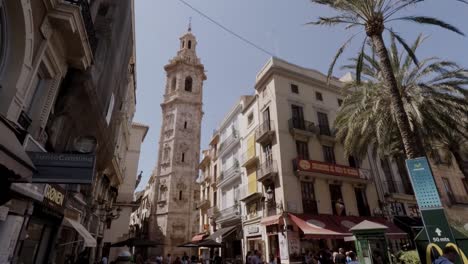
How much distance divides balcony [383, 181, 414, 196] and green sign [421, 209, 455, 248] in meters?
15.2

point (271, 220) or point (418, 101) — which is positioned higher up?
point (418, 101)

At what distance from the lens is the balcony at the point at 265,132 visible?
59.1ft

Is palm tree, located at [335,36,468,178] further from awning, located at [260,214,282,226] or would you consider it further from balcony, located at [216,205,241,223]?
balcony, located at [216,205,241,223]

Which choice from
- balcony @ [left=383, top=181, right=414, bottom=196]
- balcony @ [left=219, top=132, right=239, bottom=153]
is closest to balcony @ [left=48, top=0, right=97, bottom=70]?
balcony @ [left=219, top=132, right=239, bottom=153]

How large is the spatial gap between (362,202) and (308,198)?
499 centimetres

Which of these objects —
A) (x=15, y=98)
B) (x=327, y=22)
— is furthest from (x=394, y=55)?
(x=15, y=98)

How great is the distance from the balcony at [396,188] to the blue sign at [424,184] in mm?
15065

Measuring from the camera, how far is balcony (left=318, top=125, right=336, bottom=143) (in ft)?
62.0

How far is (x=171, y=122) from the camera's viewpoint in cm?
3738

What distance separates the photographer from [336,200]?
1720 centimetres

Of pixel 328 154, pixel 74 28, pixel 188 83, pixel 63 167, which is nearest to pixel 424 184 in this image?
pixel 63 167

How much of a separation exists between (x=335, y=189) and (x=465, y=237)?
12.3 m

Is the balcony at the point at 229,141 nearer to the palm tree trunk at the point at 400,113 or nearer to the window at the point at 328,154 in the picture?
the window at the point at 328,154

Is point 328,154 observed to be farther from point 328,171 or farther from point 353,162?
point 353,162
